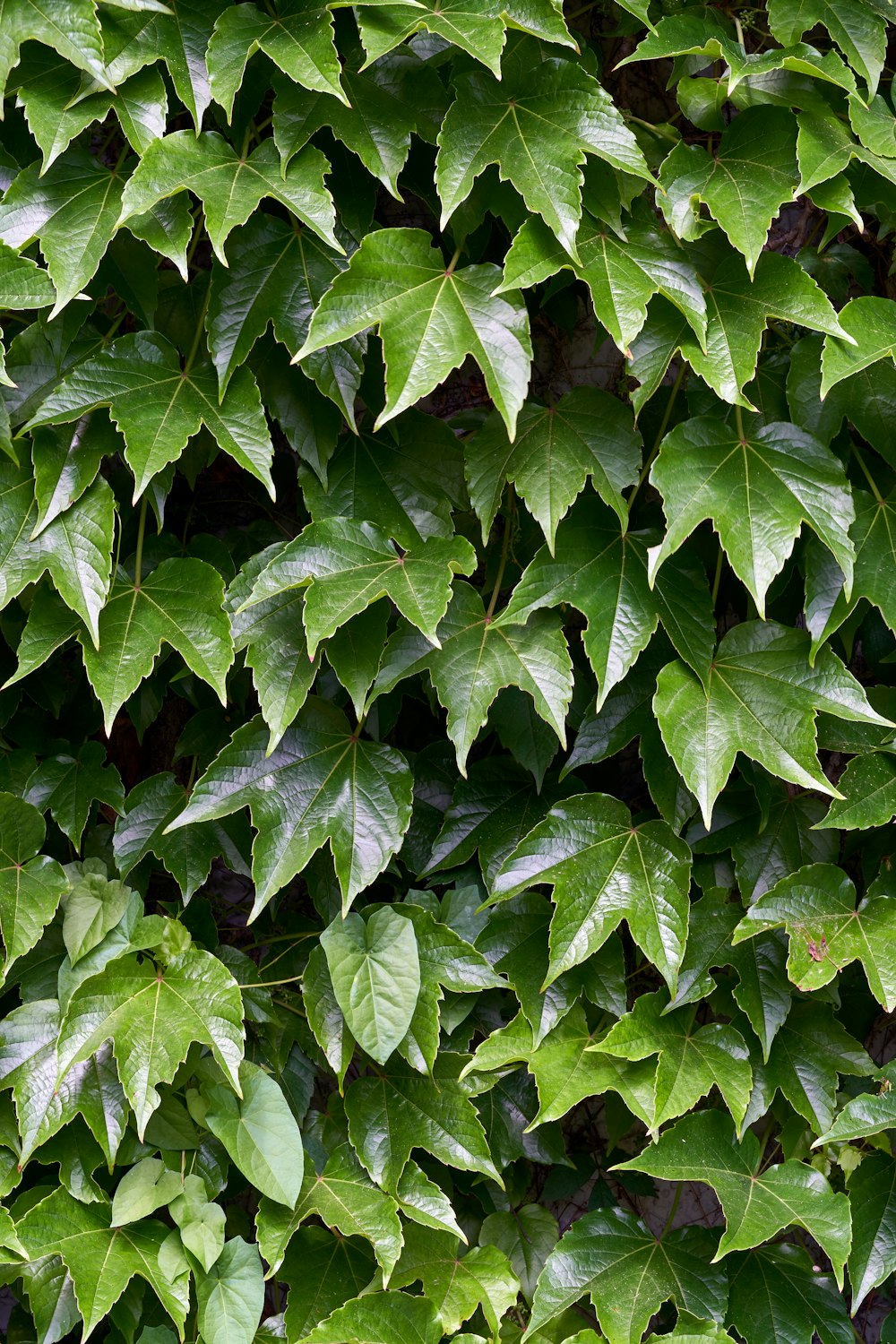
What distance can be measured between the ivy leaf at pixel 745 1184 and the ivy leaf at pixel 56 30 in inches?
63.4

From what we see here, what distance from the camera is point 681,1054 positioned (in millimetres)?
1588

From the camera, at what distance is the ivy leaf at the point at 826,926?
4.95 feet

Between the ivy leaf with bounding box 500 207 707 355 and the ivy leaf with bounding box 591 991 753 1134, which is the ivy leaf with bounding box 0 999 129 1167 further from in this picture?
the ivy leaf with bounding box 500 207 707 355

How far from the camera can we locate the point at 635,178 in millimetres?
1537

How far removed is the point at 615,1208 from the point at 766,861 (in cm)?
58

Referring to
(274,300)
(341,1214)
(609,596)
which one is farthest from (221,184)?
(341,1214)

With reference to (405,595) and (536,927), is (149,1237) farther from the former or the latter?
(405,595)

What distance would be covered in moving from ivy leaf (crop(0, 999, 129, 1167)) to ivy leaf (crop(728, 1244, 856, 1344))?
3.12 ft

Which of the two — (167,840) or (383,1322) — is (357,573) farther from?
(383,1322)

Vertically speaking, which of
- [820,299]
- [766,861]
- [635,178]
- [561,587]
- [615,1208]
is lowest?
[615,1208]

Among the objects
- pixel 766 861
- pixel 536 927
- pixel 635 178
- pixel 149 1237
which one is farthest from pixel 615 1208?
pixel 635 178

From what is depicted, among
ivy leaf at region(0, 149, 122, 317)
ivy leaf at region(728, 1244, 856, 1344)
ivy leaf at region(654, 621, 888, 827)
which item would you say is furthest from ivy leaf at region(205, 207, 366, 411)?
ivy leaf at region(728, 1244, 856, 1344)

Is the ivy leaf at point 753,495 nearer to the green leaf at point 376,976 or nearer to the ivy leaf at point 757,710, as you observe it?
the ivy leaf at point 757,710

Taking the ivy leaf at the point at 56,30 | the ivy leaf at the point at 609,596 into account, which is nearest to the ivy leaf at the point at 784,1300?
the ivy leaf at the point at 609,596
